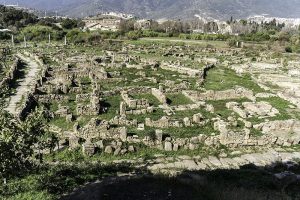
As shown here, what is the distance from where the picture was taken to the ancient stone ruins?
2903 cm

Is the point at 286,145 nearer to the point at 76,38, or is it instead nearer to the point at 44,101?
the point at 44,101

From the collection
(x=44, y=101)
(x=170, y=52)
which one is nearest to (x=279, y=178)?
(x=44, y=101)

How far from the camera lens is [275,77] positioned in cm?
6153

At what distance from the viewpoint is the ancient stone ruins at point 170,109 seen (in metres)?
29.0

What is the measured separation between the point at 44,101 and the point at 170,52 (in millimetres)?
51044

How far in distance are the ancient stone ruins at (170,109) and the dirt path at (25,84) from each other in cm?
13

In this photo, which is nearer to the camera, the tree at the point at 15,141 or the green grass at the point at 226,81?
the tree at the point at 15,141

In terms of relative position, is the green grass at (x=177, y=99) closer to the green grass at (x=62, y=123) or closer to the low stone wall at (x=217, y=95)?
the low stone wall at (x=217, y=95)

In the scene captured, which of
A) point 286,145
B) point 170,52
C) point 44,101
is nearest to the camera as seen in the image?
point 286,145

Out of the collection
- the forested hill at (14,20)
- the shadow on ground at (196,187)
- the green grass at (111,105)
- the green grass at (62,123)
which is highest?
the forested hill at (14,20)

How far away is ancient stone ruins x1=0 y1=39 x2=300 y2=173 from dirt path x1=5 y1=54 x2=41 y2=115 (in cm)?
13

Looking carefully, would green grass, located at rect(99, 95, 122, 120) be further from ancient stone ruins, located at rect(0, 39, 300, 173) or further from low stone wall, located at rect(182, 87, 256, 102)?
low stone wall, located at rect(182, 87, 256, 102)

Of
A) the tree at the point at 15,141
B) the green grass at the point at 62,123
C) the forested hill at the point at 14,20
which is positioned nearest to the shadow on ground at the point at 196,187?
the tree at the point at 15,141

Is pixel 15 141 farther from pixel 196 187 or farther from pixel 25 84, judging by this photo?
pixel 25 84
